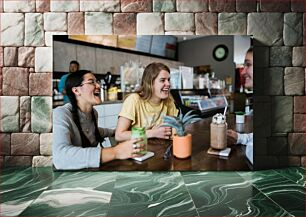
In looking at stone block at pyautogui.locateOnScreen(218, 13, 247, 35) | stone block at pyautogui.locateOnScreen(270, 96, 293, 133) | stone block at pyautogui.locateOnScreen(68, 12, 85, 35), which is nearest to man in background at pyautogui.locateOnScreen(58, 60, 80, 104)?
stone block at pyautogui.locateOnScreen(68, 12, 85, 35)

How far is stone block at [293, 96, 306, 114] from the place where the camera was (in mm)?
1321

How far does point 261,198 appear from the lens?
965 millimetres

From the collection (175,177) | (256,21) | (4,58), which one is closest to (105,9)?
(4,58)

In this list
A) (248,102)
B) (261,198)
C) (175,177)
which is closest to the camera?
(261,198)

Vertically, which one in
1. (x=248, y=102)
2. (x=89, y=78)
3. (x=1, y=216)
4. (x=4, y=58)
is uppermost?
(x=4, y=58)

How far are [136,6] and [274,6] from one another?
697 millimetres

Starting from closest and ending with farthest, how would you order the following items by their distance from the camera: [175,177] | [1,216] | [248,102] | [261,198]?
1. [1,216]
2. [261,198]
3. [175,177]
4. [248,102]

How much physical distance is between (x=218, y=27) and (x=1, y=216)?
121 centimetres

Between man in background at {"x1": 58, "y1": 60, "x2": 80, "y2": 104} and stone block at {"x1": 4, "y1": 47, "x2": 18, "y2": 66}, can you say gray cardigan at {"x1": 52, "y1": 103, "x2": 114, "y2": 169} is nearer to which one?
man in background at {"x1": 58, "y1": 60, "x2": 80, "y2": 104}

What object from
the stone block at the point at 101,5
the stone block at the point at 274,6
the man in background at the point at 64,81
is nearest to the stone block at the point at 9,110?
the man in background at the point at 64,81

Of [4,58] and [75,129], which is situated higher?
[4,58]

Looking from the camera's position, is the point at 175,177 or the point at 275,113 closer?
the point at 175,177

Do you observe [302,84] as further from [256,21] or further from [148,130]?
Answer: [148,130]

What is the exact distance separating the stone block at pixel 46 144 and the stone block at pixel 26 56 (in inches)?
Result: 14.2
